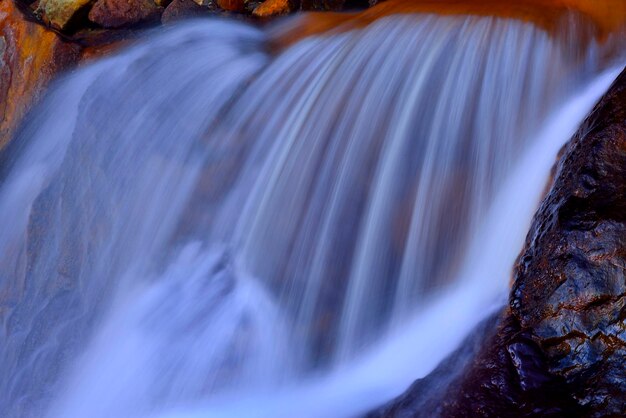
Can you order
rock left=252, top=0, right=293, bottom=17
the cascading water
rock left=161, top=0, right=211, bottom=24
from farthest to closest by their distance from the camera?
rock left=161, top=0, right=211, bottom=24
rock left=252, top=0, right=293, bottom=17
the cascading water

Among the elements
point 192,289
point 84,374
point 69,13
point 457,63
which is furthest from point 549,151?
point 69,13

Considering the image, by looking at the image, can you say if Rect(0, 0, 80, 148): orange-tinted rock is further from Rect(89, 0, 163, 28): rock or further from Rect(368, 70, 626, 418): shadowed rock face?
Rect(368, 70, 626, 418): shadowed rock face

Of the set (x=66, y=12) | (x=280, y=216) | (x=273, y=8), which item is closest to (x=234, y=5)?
(x=273, y=8)

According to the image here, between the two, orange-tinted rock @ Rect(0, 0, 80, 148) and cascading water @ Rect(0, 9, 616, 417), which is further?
orange-tinted rock @ Rect(0, 0, 80, 148)

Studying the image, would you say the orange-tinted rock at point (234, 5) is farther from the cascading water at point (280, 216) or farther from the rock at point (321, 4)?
the cascading water at point (280, 216)

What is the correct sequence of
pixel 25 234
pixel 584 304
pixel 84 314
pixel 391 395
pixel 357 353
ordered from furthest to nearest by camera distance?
pixel 25 234 → pixel 84 314 → pixel 357 353 → pixel 391 395 → pixel 584 304

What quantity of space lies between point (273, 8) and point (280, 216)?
2.34m

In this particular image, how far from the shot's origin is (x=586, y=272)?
95.7 inches

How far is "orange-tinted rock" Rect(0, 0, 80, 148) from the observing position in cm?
526

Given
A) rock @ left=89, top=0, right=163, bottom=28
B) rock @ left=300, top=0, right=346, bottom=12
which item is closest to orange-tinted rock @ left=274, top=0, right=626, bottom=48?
rock @ left=300, top=0, right=346, bottom=12

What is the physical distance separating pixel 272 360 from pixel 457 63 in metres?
2.15

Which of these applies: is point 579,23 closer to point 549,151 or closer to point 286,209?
point 549,151

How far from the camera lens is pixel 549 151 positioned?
3439 millimetres

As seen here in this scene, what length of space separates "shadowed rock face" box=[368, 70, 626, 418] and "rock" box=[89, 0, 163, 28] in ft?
13.6
